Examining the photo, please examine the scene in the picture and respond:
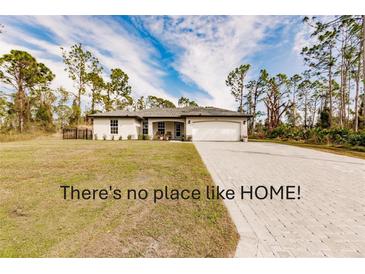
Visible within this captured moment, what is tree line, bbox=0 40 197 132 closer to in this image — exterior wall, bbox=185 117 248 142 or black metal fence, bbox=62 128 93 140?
black metal fence, bbox=62 128 93 140

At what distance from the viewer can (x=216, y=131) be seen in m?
18.7

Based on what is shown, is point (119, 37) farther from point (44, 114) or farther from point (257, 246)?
point (44, 114)

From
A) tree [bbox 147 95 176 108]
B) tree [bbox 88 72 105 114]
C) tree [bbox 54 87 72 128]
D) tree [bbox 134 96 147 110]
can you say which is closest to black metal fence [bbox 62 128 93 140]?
tree [bbox 88 72 105 114]

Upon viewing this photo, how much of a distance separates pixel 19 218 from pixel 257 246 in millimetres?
3757

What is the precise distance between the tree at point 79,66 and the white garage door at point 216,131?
1847cm

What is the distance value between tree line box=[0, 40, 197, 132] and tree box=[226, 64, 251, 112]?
18.3 m

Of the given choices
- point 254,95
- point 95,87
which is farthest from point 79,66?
point 254,95

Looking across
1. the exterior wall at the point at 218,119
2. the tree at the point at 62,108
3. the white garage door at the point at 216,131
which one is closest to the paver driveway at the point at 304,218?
the white garage door at the point at 216,131

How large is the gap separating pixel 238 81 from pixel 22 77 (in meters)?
33.3

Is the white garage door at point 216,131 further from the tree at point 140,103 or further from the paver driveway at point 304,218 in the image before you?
the tree at point 140,103

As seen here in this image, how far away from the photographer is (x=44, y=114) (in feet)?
88.3

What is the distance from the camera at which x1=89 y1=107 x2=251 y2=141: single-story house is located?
18.7 m
